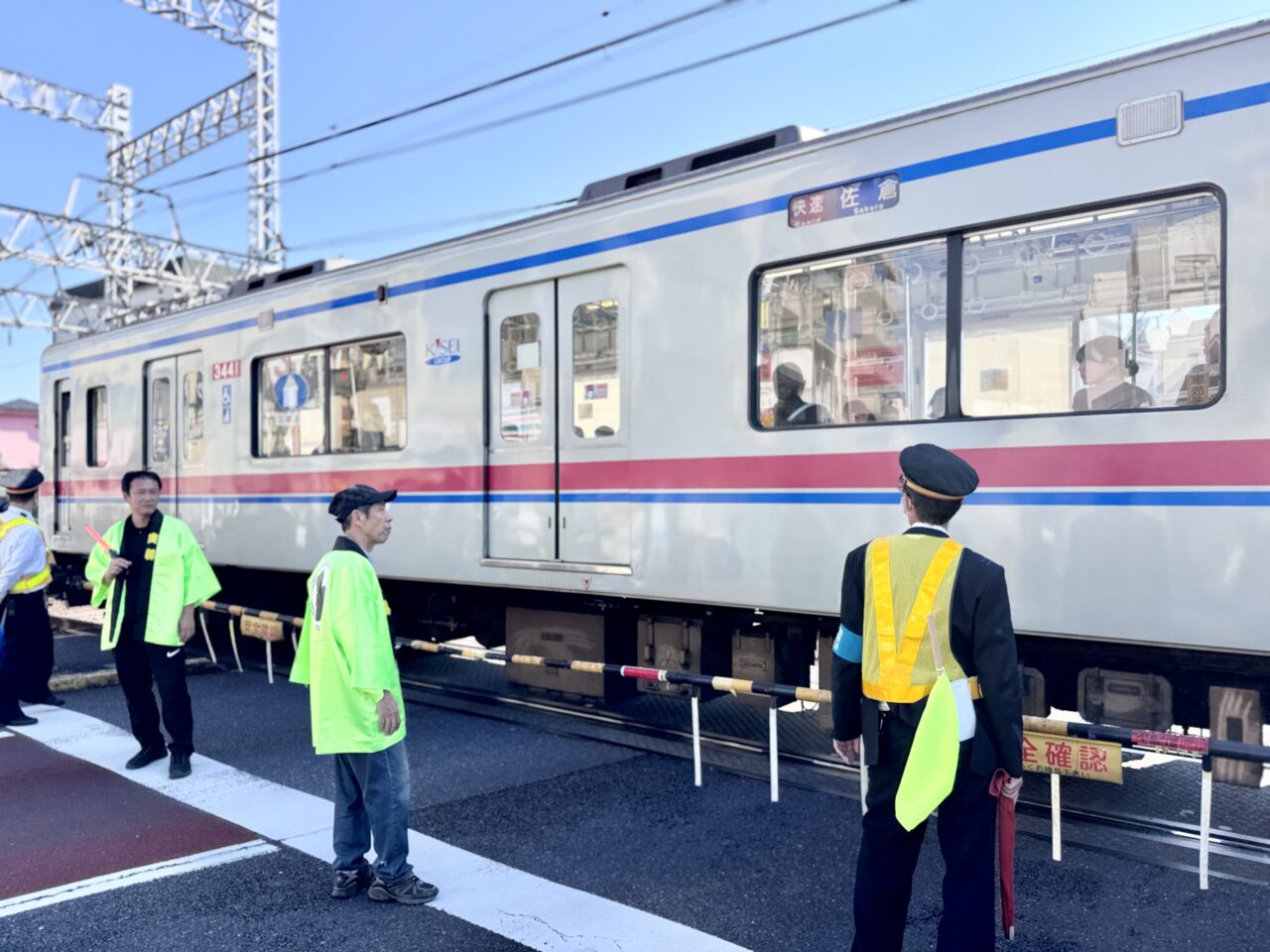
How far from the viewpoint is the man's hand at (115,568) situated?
6.14 meters

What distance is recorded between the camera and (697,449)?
6.15 meters

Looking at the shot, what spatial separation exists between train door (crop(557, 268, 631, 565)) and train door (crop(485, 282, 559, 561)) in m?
0.10

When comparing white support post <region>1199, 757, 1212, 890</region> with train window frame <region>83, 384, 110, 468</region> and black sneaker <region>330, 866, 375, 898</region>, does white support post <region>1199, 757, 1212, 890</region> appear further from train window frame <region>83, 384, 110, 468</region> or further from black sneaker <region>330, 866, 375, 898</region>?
train window frame <region>83, 384, 110, 468</region>

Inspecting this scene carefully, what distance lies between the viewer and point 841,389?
5.63 m

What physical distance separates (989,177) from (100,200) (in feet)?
84.9

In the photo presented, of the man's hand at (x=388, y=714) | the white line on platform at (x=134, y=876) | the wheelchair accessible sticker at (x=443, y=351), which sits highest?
the wheelchair accessible sticker at (x=443, y=351)

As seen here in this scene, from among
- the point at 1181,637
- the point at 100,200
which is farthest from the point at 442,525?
the point at 100,200

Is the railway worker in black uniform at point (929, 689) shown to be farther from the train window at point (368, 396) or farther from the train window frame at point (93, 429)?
the train window frame at point (93, 429)

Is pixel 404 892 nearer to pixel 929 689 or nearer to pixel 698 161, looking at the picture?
pixel 929 689

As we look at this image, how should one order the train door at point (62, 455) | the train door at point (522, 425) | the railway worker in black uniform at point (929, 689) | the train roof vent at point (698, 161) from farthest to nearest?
the train door at point (62, 455) < the train door at point (522, 425) < the train roof vent at point (698, 161) < the railway worker in black uniform at point (929, 689)

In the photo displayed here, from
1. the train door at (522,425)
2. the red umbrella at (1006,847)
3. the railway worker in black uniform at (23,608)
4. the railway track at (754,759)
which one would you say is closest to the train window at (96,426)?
the railway track at (754,759)

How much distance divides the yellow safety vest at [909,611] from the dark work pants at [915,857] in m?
0.14

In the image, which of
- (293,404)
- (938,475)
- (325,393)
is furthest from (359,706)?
(293,404)

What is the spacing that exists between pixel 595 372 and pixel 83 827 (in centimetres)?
378
